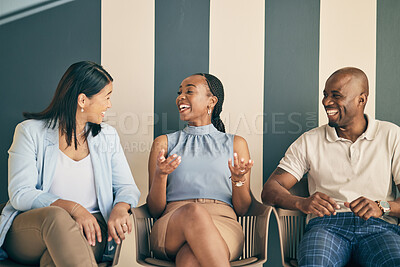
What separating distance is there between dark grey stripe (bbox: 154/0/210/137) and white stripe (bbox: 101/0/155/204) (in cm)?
5

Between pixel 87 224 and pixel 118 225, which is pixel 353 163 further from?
pixel 87 224

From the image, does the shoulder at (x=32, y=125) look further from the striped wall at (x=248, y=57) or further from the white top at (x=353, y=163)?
the white top at (x=353, y=163)

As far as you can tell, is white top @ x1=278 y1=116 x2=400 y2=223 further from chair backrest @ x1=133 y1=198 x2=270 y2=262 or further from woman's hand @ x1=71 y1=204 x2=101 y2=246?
woman's hand @ x1=71 y1=204 x2=101 y2=246

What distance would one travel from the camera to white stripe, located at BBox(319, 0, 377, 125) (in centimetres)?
297

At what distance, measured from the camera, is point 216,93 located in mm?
2631

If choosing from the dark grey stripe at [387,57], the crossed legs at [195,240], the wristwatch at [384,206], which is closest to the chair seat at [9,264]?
the crossed legs at [195,240]

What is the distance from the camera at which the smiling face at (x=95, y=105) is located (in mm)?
2282

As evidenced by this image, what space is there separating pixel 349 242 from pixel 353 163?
1.45 feet

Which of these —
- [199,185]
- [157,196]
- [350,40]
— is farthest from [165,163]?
[350,40]

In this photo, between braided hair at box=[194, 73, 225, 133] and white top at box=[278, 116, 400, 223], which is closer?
white top at box=[278, 116, 400, 223]

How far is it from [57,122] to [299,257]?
4.70 feet

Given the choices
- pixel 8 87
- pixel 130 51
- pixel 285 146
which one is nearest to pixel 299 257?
pixel 285 146

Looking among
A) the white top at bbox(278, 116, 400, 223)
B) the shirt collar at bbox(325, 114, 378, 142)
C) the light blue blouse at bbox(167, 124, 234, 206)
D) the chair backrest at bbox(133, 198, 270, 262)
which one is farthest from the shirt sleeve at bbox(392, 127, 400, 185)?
the light blue blouse at bbox(167, 124, 234, 206)

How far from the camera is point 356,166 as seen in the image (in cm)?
236
